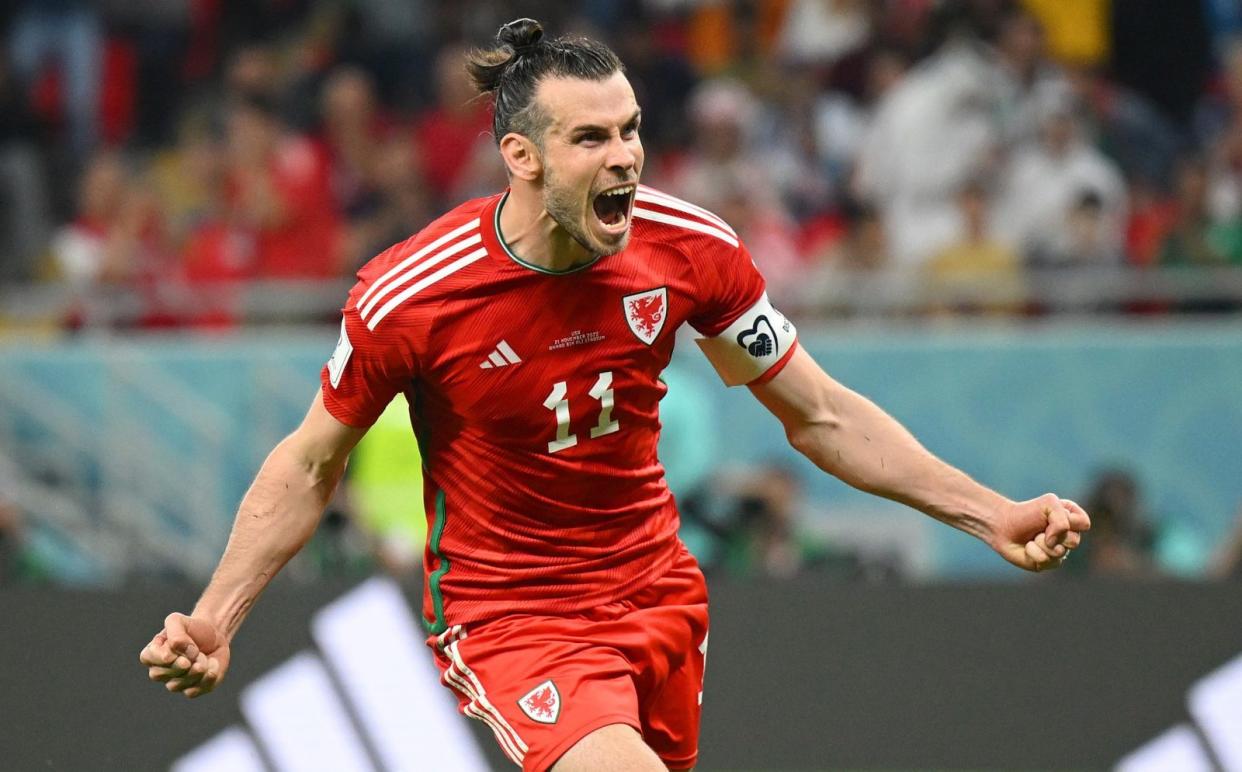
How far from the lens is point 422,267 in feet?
14.4

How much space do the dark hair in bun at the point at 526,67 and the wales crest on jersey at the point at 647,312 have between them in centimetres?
44

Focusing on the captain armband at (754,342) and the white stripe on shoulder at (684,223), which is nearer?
the white stripe on shoulder at (684,223)

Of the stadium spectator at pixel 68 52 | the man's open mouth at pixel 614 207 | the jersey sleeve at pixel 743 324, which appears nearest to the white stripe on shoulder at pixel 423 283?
the man's open mouth at pixel 614 207

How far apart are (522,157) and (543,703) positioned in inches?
48.4

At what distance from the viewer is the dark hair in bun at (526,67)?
4320 millimetres

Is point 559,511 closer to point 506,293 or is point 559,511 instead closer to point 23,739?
point 506,293

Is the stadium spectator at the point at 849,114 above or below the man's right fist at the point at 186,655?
above

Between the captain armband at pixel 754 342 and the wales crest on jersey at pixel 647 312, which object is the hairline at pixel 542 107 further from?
the captain armband at pixel 754 342

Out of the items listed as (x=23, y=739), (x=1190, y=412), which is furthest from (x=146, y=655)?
(x=1190, y=412)

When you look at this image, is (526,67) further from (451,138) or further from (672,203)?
(451,138)

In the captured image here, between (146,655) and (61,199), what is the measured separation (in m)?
7.81

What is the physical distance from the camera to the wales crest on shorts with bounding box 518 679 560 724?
4305 millimetres

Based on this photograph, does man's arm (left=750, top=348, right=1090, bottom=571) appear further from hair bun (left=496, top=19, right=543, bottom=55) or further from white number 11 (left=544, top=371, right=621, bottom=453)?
hair bun (left=496, top=19, right=543, bottom=55)

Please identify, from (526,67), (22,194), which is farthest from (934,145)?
(526,67)
